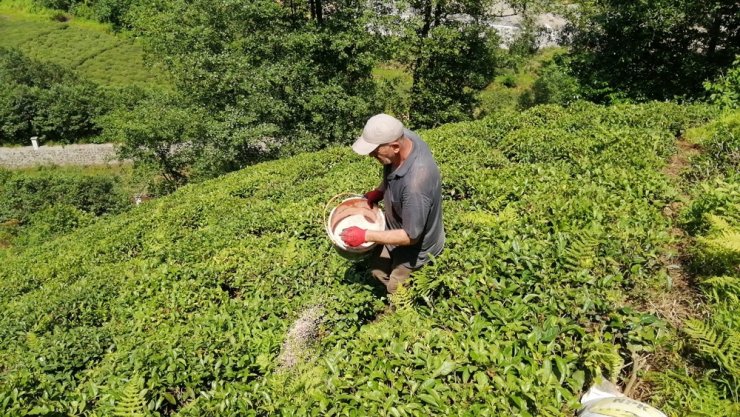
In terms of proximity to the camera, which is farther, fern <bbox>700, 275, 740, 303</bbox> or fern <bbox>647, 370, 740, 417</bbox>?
fern <bbox>700, 275, 740, 303</bbox>

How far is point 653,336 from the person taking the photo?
3.55 meters

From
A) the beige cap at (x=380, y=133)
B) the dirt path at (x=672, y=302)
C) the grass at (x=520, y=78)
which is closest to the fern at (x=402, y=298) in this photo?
the beige cap at (x=380, y=133)

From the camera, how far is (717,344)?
3.43 metres

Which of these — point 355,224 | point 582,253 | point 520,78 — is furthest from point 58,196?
point 520,78

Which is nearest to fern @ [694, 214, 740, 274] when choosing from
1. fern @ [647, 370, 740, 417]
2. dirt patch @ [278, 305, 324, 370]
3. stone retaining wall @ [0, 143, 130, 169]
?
fern @ [647, 370, 740, 417]

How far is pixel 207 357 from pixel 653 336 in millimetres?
3728

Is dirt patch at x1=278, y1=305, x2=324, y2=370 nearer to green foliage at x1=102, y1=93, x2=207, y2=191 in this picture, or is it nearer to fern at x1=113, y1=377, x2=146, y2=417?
fern at x1=113, y1=377, x2=146, y2=417

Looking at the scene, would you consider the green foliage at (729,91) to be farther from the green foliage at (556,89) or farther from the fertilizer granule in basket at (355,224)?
the fertilizer granule in basket at (355,224)

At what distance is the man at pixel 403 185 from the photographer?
12.7ft

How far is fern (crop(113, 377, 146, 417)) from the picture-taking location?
3.69 metres

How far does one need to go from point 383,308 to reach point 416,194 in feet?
5.28

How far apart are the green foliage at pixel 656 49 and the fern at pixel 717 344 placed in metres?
13.1

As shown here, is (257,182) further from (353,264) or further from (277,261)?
(353,264)

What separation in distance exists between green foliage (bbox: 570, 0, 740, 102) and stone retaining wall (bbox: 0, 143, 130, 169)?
111ft
